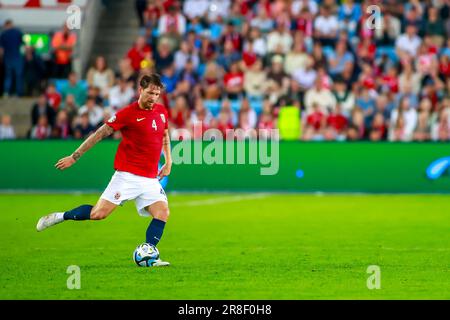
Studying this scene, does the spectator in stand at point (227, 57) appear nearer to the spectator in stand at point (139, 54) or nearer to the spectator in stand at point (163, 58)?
the spectator in stand at point (163, 58)

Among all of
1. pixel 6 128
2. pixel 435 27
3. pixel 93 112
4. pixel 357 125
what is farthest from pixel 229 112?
pixel 435 27

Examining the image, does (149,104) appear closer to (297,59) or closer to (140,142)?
(140,142)

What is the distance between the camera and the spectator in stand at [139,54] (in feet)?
91.2

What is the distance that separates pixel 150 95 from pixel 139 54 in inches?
601

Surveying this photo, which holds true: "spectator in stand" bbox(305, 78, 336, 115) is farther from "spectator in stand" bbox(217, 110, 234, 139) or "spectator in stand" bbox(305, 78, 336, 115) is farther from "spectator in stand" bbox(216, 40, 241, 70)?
"spectator in stand" bbox(216, 40, 241, 70)

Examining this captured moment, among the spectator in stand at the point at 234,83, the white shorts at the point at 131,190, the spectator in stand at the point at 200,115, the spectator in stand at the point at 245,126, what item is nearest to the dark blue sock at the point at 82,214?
the white shorts at the point at 131,190

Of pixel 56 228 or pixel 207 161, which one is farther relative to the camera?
pixel 207 161

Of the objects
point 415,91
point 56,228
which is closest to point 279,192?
point 415,91

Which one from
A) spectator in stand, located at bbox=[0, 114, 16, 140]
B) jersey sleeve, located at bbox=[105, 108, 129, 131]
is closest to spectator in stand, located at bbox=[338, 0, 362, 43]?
spectator in stand, located at bbox=[0, 114, 16, 140]

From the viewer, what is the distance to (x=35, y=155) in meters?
24.7

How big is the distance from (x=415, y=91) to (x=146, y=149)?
47.5 ft

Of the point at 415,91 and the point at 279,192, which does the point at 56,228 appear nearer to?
the point at 279,192

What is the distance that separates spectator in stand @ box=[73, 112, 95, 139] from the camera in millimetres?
25562

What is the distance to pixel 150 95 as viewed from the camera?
42.1ft
